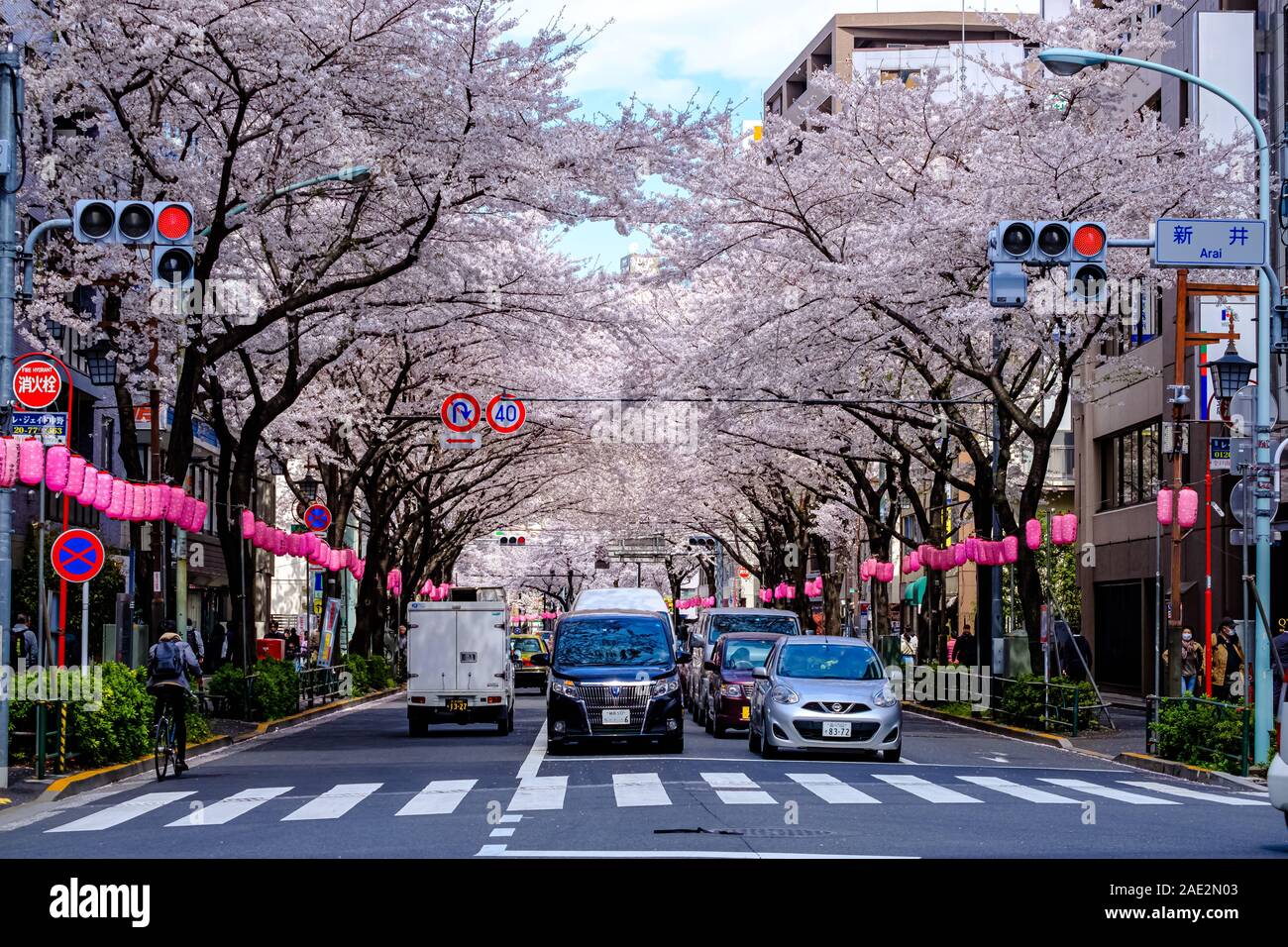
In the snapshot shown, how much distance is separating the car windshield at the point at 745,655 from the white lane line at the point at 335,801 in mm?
11097

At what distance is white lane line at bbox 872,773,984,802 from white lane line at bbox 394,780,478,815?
177 inches

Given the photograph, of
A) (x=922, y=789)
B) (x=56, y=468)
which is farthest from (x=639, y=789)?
(x=56, y=468)

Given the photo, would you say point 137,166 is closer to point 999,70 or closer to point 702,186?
point 702,186

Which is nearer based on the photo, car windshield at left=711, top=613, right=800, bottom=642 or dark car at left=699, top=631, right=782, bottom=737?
dark car at left=699, top=631, right=782, bottom=737

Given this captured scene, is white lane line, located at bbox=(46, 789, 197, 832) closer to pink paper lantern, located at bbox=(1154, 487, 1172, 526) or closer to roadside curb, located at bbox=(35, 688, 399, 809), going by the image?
roadside curb, located at bbox=(35, 688, 399, 809)

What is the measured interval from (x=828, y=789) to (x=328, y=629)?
2748 cm

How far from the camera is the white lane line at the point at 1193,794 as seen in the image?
55.7ft

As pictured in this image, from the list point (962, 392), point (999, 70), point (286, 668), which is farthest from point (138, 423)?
point (999, 70)

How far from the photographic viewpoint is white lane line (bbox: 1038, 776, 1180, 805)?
16.5 meters

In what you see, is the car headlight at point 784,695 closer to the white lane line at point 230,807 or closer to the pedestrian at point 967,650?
the white lane line at point 230,807

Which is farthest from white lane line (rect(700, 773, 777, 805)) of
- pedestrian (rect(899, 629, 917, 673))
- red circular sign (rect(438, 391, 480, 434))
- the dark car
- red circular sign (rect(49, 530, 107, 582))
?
pedestrian (rect(899, 629, 917, 673))

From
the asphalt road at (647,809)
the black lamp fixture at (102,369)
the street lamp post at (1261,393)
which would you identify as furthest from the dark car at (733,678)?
the black lamp fixture at (102,369)

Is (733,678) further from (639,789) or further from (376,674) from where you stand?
(376,674)

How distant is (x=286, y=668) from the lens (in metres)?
34.6
